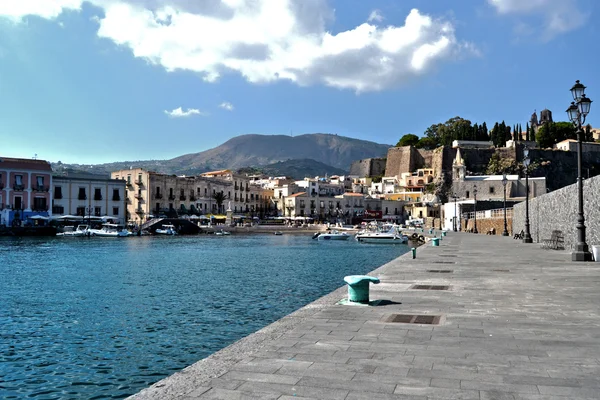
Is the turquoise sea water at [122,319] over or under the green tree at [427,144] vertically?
under

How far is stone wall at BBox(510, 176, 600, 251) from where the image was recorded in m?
21.5

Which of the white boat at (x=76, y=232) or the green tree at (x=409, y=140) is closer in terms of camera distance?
the white boat at (x=76, y=232)

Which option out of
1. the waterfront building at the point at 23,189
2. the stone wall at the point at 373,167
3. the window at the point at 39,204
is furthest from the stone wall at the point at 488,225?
the stone wall at the point at 373,167

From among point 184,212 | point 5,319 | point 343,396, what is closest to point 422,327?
point 343,396

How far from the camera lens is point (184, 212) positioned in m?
88.2

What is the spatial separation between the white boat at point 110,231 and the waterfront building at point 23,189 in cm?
745

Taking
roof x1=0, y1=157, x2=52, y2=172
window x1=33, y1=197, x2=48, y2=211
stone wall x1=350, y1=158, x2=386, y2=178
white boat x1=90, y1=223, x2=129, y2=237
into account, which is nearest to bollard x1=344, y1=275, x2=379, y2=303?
white boat x1=90, y1=223, x2=129, y2=237

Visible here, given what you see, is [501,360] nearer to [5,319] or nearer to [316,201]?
[5,319]

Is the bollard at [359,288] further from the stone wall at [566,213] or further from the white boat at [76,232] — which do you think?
the white boat at [76,232]

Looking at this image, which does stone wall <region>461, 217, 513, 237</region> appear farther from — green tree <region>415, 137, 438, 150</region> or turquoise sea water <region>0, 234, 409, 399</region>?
green tree <region>415, 137, 438, 150</region>

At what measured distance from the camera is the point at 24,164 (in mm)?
66250

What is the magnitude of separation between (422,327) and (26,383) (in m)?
5.62

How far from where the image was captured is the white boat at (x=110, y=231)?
66062 millimetres

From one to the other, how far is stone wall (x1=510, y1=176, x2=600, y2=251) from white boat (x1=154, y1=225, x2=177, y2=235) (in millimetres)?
50838
